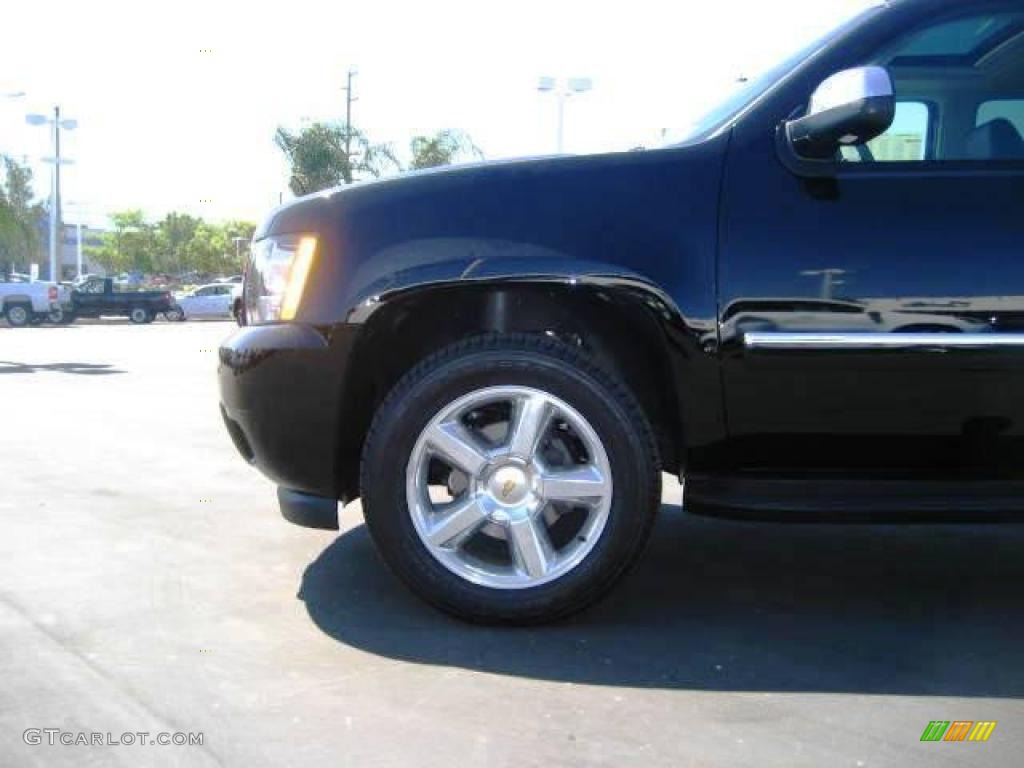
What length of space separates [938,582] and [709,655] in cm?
126

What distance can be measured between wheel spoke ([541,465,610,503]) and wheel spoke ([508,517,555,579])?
105mm

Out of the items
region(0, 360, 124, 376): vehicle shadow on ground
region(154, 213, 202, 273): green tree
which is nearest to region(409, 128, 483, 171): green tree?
region(0, 360, 124, 376): vehicle shadow on ground

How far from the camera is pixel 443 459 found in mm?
3254

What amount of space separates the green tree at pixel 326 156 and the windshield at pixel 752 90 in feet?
112

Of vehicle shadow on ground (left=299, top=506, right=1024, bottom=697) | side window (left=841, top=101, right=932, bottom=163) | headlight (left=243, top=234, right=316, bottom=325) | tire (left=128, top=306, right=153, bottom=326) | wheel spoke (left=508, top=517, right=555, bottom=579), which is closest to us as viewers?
vehicle shadow on ground (left=299, top=506, right=1024, bottom=697)

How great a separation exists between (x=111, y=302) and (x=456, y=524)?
3707 centimetres

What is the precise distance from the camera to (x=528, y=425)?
323 cm

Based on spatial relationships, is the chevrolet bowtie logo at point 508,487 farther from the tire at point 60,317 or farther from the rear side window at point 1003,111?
the tire at point 60,317

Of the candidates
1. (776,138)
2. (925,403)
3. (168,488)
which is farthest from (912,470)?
(168,488)

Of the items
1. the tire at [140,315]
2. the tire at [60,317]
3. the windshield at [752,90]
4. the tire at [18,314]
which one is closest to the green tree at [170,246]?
the tire at [140,315]

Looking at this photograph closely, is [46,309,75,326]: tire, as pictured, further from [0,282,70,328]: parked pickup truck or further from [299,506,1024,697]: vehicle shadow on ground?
[299,506,1024,697]: vehicle shadow on ground

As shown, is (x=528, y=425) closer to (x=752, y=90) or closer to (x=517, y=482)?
→ (x=517, y=482)

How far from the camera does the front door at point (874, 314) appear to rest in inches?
123

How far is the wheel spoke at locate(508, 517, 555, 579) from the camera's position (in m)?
3.21
